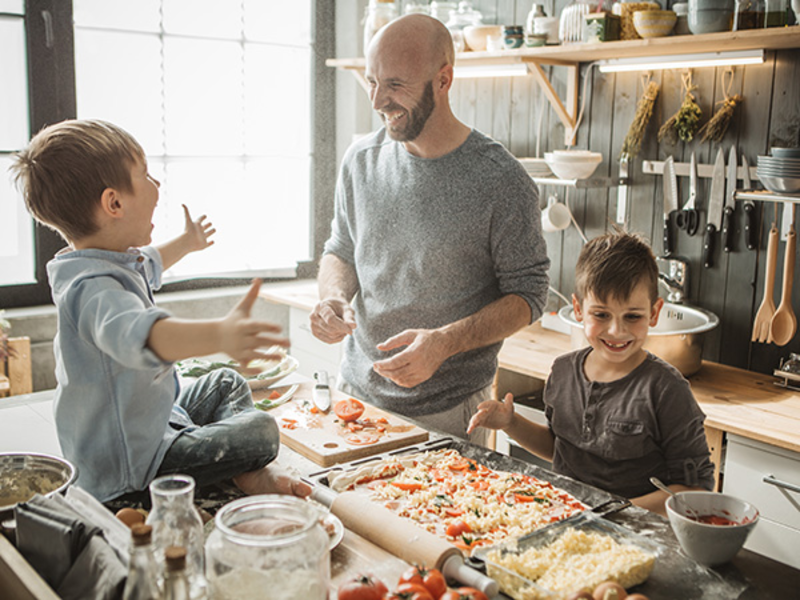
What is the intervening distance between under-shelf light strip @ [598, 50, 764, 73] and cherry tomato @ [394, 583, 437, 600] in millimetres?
2078

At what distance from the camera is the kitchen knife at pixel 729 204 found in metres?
2.65

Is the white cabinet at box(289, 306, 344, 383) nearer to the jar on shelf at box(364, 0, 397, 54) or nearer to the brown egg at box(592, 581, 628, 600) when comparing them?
the jar on shelf at box(364, 0, 397, 54)

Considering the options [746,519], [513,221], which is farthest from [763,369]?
[746,519]

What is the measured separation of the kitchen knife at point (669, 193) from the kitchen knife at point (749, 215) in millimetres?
244

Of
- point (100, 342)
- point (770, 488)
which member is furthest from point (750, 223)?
point (100, 342)

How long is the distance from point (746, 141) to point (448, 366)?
1299 millimetres

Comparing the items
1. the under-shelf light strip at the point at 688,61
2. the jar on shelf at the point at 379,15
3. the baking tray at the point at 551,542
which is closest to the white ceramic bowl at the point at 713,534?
the baking tray at the point at 551,542

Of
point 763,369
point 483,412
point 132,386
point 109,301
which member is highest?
point 109,301

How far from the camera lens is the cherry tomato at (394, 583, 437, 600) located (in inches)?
39.1

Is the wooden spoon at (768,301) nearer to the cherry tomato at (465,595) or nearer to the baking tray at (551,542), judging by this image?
the baking tray at (551,542)

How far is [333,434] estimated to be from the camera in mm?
1743

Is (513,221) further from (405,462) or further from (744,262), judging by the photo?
(744,262)

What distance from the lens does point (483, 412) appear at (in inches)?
66.4

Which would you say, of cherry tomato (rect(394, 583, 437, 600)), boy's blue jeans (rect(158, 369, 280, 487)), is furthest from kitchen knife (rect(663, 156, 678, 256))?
cherry tomato (rect(394, 583, 437, 600))
